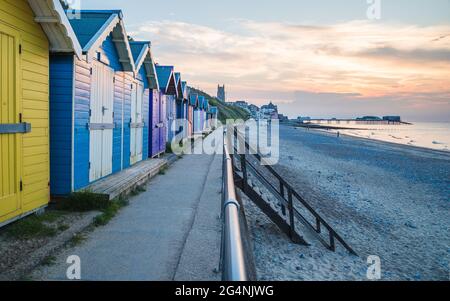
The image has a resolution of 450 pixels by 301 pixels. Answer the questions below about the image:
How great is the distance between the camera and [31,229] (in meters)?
5.77

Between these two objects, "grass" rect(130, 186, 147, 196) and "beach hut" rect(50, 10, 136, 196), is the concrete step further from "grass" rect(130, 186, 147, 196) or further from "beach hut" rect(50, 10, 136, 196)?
"beach hut" rect(50, 10, 136, 196)

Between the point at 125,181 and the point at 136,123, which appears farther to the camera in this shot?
the point at 136,123

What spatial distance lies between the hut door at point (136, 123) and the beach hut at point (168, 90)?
166 inches

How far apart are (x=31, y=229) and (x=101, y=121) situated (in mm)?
4019

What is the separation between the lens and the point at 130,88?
39.7ft

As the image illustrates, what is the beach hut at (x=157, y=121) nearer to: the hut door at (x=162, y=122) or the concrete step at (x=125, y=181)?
the hut door at (x=162, y=122)

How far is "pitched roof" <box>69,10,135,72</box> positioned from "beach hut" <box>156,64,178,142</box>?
7.13 metres

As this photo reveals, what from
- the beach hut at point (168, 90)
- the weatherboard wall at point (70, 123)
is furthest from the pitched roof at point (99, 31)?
the beach hut at point (168, 90)

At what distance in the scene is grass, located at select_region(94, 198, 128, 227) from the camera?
6551mm

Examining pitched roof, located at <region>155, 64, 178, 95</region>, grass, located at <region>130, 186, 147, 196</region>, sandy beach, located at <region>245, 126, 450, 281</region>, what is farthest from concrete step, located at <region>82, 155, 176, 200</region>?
pitched roof, located at <region>155, 64, 178, 95</region>

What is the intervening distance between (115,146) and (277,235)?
16.7ft

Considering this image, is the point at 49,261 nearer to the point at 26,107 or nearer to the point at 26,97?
the point at 26,107

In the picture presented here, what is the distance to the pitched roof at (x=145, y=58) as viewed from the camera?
12273 millimetres

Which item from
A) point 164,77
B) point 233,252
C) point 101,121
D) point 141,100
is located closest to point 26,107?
point 101,121
